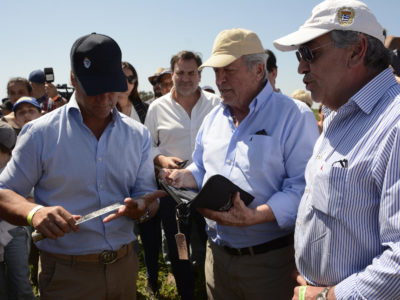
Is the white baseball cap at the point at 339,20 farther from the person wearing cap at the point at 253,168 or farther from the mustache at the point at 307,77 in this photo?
the person wearing cap at the point at 253,168

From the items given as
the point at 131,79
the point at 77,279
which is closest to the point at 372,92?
the point at 77,279

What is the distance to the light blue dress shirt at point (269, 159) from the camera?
243 cm

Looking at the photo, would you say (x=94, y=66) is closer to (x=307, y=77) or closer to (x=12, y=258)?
(x=307, y=77)

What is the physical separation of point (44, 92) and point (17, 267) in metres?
4.98

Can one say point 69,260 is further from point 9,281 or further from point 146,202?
point 9,281

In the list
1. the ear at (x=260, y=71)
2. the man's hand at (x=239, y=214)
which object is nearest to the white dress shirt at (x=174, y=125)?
the ear at (x=260, y=71)

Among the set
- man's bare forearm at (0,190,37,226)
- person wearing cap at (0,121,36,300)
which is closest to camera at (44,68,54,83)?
person wearing cap at (0,121,36,300)

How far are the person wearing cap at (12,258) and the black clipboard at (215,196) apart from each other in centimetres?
203

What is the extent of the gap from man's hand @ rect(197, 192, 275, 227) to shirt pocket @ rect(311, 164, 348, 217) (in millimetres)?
571

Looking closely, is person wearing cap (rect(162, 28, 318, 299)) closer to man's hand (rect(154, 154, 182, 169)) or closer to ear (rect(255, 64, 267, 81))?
ear (rect(255, 64, 267, 81))

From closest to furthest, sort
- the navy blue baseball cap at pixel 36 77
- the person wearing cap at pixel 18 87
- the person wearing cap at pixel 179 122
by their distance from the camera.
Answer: the person wearing cap at pixel 179 122, the person wearing cap at pixel 18 87, the navy blue baseball cap at pixel 36 77

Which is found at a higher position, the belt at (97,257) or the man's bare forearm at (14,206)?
the man's bare forearm at (14,206)

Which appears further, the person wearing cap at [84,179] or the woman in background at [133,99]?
the woman in background at [133,99]

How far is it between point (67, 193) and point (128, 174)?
413 mm
